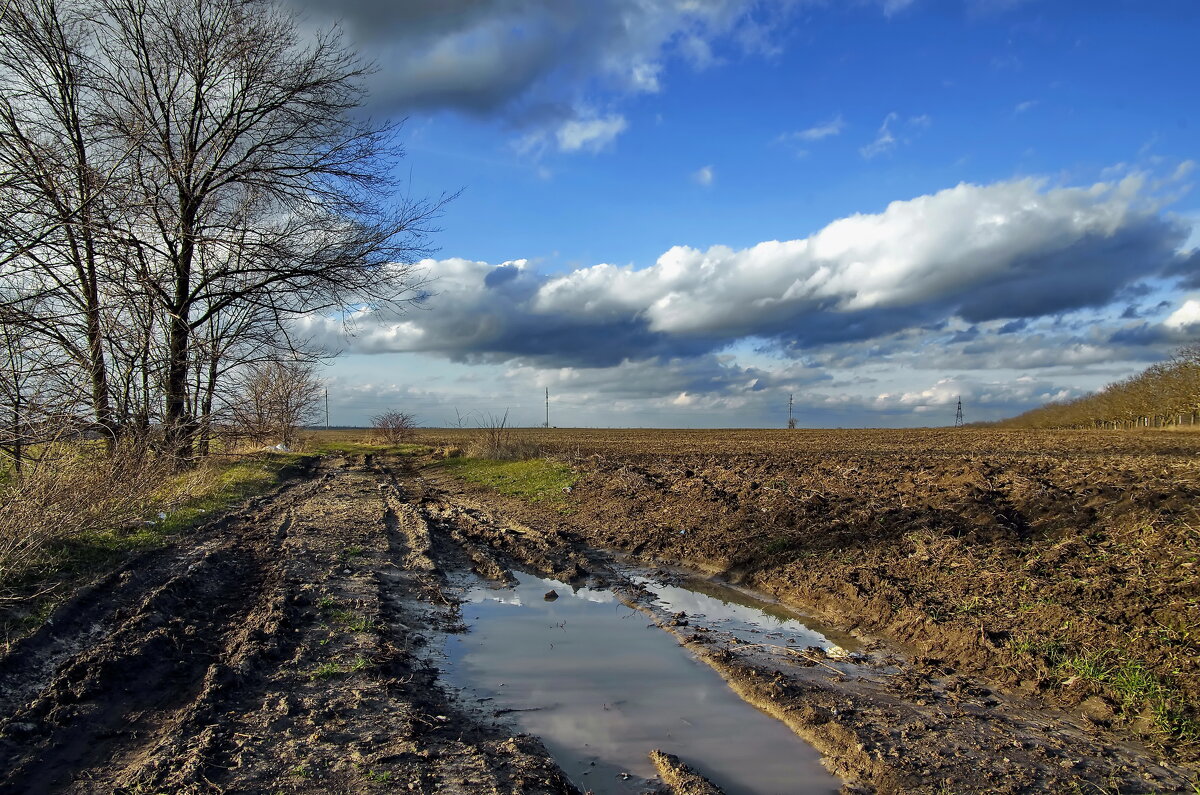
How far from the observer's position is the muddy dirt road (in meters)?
3.51

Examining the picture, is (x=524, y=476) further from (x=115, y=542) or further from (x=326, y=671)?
(x=326, y=671)

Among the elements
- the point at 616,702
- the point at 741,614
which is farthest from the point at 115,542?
the point at 741,614

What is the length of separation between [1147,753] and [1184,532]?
148 inches

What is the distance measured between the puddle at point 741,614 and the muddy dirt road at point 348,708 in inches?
8.8

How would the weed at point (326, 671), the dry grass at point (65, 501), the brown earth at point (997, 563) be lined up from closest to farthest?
the weed at point (326, 671) → the brown earth at point (997, 563) → the dry grass at point (65, 501)

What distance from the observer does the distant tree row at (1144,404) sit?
57.2 m

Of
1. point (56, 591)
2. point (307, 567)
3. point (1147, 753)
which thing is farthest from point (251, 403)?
point (1147, 753)

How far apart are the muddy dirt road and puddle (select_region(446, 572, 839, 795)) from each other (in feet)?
0.48

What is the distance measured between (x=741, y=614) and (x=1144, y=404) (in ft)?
238

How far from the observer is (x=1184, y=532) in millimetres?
6816

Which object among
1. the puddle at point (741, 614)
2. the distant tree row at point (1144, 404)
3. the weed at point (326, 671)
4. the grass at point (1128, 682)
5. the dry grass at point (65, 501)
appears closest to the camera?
the grass at point (1128, 682)

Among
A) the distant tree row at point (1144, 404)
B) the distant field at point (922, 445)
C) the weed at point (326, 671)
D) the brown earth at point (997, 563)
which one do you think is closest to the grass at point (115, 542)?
the weed at point (326, 671)

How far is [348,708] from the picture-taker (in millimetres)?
4250

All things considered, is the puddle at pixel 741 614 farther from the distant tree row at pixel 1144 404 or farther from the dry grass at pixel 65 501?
the distant tree row at pixel 1144 404
